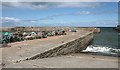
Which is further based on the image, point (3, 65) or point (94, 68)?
point (94, 68)

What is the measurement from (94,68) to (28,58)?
10.2 feet

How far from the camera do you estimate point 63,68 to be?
29.5ft

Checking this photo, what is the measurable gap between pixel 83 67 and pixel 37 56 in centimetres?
269

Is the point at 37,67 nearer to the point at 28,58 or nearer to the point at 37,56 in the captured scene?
the point at 28,58

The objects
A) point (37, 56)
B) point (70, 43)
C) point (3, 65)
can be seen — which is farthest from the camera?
point (70, 43)

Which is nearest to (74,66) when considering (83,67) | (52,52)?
(83,67)

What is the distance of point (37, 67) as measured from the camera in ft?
28.7

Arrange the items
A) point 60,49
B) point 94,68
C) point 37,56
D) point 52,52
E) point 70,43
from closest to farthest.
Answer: point 94,68 < point 37,56 < point 52,52 < point 60,49 < point 70,43

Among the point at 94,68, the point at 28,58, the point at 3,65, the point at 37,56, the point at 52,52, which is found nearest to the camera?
the point at 3,65

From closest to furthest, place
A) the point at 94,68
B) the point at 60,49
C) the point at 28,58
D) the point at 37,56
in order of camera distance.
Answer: the point at 94,68 < the point at 28,58 < the point at 37,56 < the point at 60,49

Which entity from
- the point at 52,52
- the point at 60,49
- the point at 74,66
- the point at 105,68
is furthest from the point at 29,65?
the point at 60,49

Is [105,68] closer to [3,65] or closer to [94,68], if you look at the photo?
[94,68]

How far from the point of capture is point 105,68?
9602mm

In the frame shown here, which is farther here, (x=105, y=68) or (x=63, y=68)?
(x=105, y=68)
